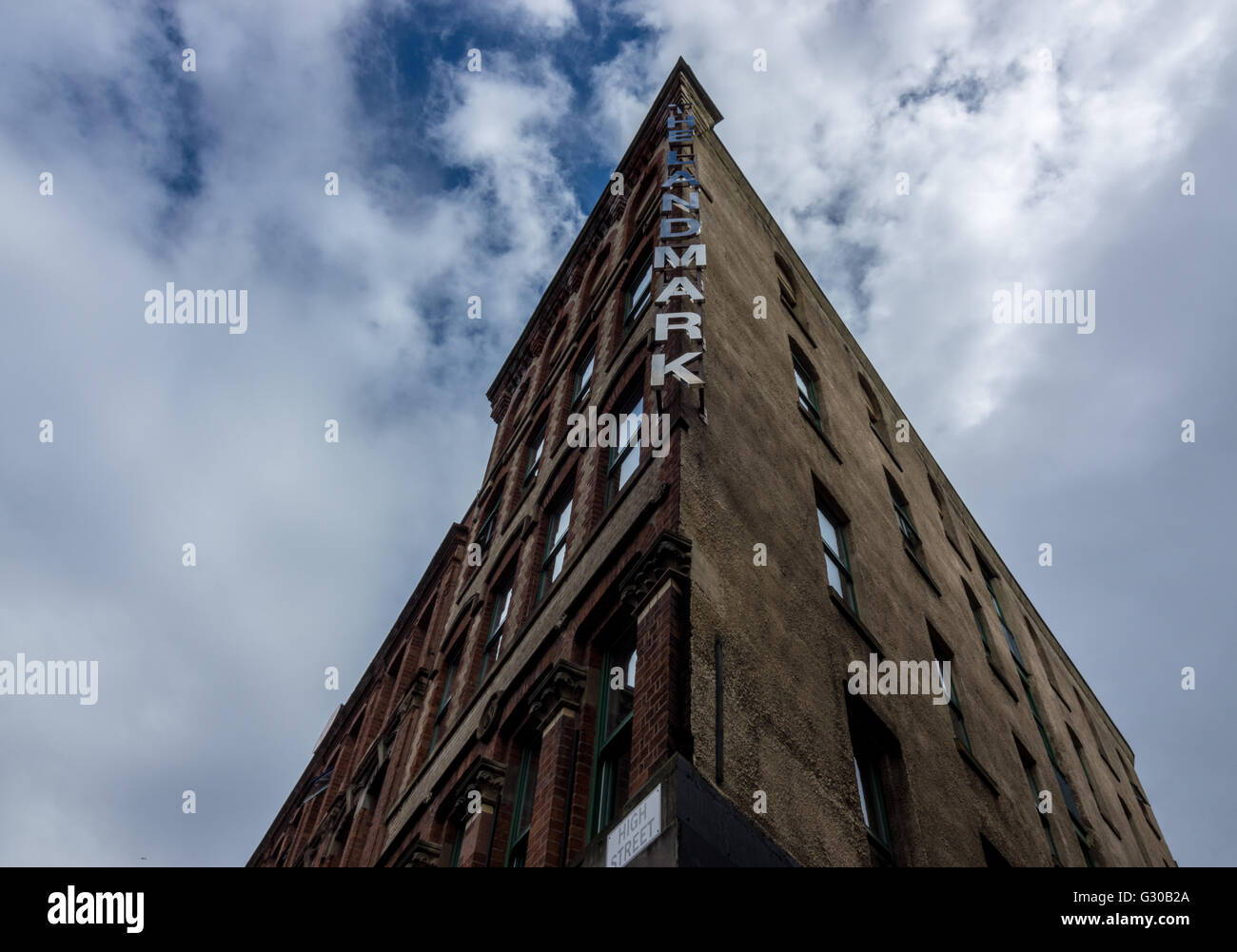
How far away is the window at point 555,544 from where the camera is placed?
1356cm

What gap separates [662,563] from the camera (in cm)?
866

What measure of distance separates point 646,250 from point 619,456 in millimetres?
5840

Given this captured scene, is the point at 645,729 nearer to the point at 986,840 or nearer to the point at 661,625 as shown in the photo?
the point at 661,625

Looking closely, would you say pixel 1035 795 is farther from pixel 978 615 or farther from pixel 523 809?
pixel 523 809

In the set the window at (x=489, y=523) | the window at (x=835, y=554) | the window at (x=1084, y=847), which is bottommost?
the window at (x=1084, y=847)

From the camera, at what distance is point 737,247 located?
16438 mm

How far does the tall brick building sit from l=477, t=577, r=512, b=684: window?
0.32 ft

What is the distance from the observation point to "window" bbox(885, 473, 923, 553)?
1731 centimetres

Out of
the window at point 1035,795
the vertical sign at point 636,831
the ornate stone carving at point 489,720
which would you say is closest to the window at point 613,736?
the vertical sign at point 636,831

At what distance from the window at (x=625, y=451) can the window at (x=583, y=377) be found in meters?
3.04

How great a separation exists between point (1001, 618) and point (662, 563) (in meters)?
16.4

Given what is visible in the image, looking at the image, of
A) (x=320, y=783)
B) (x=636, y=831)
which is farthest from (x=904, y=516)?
(x=320, y=783)

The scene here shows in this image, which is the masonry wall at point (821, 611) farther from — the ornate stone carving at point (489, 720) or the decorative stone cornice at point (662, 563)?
the ornate stone carving at point (489, 720)
